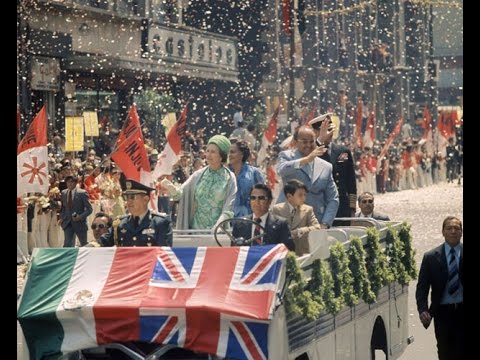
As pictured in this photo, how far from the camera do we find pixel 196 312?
7.96 meters

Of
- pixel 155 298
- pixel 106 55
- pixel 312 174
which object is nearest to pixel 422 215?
pixel 106 55

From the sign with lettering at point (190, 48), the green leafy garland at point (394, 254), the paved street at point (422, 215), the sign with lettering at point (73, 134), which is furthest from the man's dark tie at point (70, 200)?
the sign with lettering at point (190, 48)

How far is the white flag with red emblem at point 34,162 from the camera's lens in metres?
19.2

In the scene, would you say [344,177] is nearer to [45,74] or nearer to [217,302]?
[217,302]

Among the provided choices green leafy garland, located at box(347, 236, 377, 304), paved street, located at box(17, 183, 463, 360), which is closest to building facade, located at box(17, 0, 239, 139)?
paved street, located at box(17, 183, 463, 360)

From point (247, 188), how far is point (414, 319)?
137 inches

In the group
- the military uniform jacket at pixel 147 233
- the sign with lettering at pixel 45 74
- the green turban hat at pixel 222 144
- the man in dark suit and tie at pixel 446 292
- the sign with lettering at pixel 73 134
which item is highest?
the sign with lettering at pixel 45 74

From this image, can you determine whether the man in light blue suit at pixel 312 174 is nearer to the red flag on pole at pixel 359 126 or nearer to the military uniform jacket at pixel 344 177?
the military uniform jacket at pixel 344 177

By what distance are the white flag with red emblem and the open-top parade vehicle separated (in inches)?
407

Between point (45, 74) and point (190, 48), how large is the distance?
9391 mm

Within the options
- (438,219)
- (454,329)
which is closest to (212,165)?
(454,329)

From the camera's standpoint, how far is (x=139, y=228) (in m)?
9.59

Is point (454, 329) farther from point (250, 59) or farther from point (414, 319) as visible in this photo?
point (250, 59)

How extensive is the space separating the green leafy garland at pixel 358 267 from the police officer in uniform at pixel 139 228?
1295 millimetres
